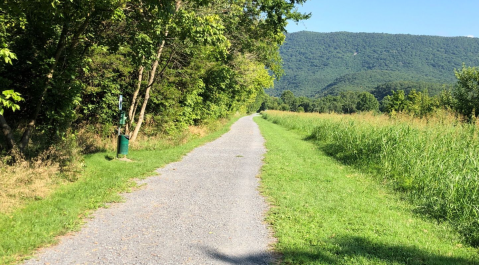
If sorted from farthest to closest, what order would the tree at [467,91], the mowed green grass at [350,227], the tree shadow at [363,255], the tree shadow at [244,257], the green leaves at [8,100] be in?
1. the tree at [467,91]
2. the green leaves at [8,100]
3. the mowed green grass at [350,227]
4. the tree shadow at [363,255]
5. the tree shadow at [244,257]

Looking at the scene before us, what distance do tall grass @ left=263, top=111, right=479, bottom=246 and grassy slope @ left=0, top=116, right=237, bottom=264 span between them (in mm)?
6395

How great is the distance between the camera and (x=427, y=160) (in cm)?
950

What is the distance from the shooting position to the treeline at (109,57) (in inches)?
329

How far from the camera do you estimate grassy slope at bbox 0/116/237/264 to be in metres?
4.61

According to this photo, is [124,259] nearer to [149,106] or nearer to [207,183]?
[207,183]

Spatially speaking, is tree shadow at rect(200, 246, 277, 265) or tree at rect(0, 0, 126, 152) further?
tree at rect(0, 0, 126, 152)

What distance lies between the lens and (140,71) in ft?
47.6

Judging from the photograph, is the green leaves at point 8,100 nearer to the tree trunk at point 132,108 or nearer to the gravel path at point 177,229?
the gravel path at point 177,229

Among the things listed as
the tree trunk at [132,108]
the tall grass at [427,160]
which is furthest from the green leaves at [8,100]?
the tree trunk at [132,108]

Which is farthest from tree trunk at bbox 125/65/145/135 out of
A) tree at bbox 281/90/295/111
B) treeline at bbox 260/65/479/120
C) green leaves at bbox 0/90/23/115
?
tree at bbox 281/90/295/111

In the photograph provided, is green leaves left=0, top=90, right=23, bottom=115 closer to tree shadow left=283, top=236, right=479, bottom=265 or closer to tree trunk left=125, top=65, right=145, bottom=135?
tree shadow left=283, top=236, right=479, bottom=265

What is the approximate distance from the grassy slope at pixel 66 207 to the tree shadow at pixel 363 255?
3269 mm

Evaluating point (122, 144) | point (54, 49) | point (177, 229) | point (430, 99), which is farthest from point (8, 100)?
point (430, 99)

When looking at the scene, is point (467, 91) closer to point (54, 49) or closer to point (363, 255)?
point (363, 255)
